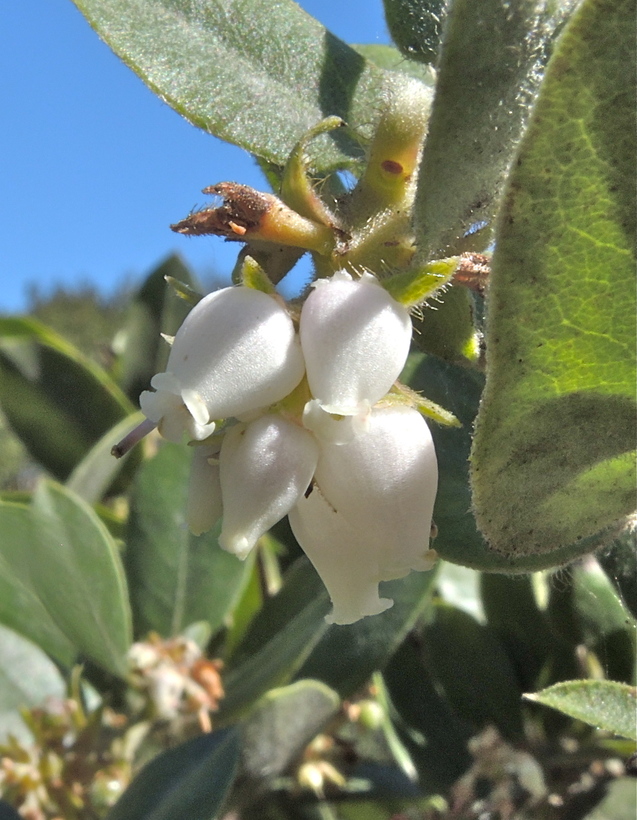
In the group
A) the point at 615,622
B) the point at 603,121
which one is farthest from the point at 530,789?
the point at 603,121

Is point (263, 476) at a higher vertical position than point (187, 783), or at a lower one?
higher

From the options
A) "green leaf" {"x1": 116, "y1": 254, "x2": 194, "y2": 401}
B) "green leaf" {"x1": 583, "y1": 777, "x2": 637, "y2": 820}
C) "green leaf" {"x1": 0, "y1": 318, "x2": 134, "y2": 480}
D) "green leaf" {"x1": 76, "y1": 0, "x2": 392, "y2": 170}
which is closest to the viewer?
"green leaf" {"x1": 76, "y1": 0, "x2": 392, "y2": 170}

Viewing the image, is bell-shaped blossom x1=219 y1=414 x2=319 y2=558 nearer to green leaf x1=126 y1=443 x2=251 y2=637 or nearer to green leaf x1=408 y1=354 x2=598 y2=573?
green leaf x1=408 y1=354 x2=598 y2=573

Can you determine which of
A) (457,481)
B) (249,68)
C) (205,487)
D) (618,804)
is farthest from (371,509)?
(618,804)

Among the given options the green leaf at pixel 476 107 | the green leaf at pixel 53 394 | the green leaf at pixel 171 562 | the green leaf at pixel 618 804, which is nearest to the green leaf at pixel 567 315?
the green leaf at pixel 476 107

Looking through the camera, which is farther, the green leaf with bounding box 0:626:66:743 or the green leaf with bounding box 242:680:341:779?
the green leaf with bounding box 0:626:66:743

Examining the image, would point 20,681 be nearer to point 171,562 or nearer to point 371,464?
point 171,562

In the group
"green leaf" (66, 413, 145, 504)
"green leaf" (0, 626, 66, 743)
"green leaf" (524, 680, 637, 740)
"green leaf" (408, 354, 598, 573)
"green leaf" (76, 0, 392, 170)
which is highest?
"green leaf" (76, 0, 392, 170)

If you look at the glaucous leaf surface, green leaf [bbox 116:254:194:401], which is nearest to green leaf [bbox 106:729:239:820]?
the glaucous leaf surface
